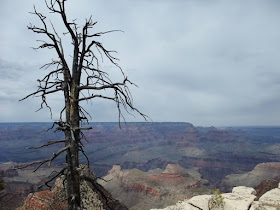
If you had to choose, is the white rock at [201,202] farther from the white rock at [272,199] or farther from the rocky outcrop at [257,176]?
the rocky outcrop at [257,176]

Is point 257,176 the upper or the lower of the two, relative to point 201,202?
lower

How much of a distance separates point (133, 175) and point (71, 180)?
99.1m

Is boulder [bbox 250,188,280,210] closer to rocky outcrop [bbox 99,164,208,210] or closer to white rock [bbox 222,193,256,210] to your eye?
white rock [bbox 222,193,256,210]

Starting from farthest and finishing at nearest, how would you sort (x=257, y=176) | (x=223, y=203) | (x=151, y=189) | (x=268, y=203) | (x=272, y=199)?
(x=257, y=176) → (x=151, y=189) → (x=272, y=199) → (x=268, y=203) → (x=223, y=203)

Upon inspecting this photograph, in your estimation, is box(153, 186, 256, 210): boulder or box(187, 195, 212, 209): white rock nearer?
box(153, 186, 256, 210): boulder

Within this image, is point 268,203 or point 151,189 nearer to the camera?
point 268,203

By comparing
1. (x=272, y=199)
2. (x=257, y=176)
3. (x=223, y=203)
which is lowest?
(x=257, y=176)

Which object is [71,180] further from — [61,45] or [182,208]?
[182,208]

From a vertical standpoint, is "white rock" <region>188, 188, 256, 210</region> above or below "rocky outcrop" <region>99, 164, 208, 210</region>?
above

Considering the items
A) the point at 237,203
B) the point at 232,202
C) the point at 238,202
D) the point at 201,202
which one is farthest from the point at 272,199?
the point at 201,202

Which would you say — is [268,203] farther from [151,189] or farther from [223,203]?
[151,189]

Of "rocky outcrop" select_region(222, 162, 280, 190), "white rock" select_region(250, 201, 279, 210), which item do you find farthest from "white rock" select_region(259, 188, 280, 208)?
"rocky outcrop" select_region(222, 162, 280, 190)

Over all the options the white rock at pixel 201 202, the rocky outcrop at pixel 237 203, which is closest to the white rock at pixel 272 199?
the rocky outcrop at pixel 237 203

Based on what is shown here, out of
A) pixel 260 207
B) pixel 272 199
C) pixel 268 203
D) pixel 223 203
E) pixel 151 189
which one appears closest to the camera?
pixel 260 207
